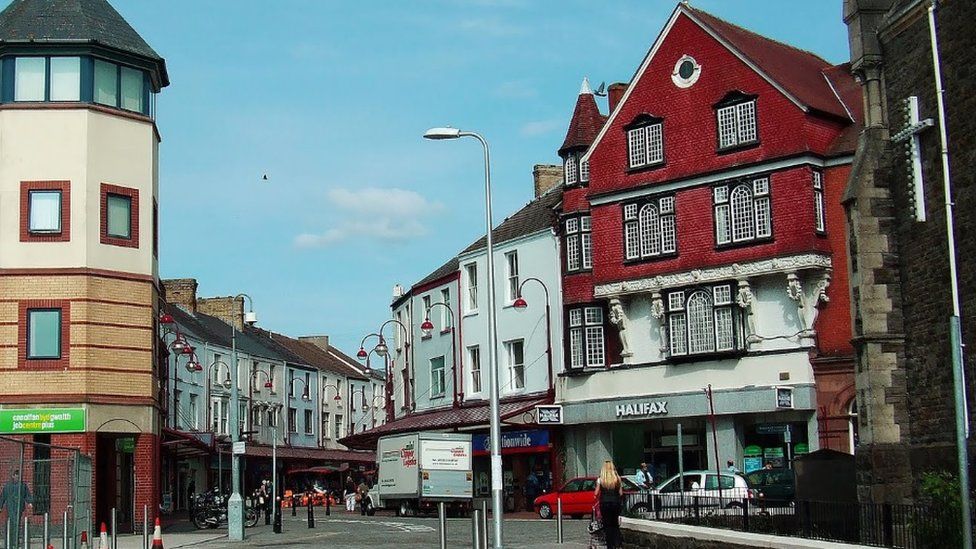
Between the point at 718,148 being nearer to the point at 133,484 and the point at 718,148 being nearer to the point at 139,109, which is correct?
the point at 139,109

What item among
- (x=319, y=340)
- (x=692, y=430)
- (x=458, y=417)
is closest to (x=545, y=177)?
(x=458, y=417)

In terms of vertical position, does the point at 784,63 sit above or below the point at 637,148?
above

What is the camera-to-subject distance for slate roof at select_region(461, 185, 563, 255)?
50722 mm

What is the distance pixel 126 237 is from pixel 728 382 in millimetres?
18627

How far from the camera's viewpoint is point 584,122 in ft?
161

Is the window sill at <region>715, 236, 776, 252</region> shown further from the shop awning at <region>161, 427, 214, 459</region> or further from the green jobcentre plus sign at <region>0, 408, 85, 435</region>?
the shop awning at <region>161, 427, 214, 459</region>

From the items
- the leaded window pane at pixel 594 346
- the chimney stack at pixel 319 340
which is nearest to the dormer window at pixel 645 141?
the leaded window pane at pixel 594 346

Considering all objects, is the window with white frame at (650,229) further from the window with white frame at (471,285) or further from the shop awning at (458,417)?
the window with white frame at (471,285)

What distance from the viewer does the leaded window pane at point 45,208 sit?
36438 millimetres

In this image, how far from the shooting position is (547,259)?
49.8 meters

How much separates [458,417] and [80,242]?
65.5 ft

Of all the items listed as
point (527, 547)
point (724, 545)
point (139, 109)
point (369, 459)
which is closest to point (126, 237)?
point (139, 109)

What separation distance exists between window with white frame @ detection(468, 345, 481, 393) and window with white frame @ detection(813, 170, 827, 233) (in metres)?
17.5

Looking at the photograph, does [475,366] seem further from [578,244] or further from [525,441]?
[578,244]
